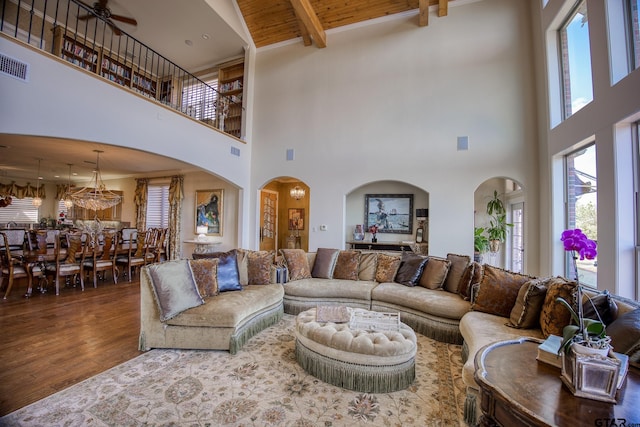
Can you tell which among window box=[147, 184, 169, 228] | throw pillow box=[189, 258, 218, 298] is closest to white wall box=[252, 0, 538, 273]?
throw pillow box=[189, 258, 218, 298]

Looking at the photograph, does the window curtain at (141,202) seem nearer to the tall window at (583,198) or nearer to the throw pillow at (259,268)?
the throw pillow at (259,268)

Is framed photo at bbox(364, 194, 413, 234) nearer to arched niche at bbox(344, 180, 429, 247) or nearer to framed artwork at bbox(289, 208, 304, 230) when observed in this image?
arched niche at bbox(344, 180, 429, 247)

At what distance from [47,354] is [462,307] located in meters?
4.42

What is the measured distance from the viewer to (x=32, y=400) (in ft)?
6.87

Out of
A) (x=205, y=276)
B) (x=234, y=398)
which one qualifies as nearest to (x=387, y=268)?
(x=205, y=276)

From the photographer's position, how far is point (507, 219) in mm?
6223

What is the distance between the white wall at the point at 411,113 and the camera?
5.25 meters

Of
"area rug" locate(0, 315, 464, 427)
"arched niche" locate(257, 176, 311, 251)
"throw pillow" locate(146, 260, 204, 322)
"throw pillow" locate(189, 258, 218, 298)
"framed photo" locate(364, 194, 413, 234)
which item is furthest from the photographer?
"arched niche" locate(257, 176, 311, 251)

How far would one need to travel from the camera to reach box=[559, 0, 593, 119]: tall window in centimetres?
380

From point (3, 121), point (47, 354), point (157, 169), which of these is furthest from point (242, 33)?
point (47, 354)

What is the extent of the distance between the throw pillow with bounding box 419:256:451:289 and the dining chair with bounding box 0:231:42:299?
21.1ft

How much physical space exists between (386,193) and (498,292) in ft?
14.5

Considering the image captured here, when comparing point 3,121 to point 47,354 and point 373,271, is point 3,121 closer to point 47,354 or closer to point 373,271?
point 47,354

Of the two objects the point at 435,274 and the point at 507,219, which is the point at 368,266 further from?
the point at 507,219
